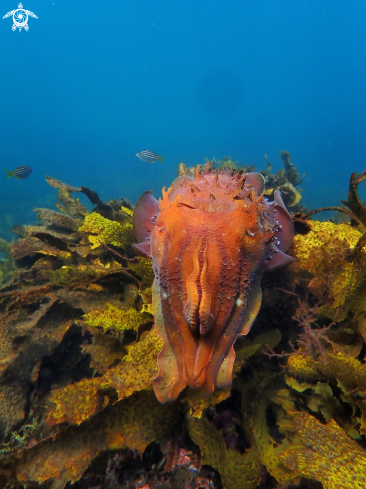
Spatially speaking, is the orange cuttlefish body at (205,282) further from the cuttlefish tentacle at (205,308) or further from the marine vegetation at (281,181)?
the marine vegetation at (281,181)

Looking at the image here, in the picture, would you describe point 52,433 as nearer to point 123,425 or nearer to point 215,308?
point 123,425

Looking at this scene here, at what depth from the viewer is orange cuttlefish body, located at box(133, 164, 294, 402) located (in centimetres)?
148

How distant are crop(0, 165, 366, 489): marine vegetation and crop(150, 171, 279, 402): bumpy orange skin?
0.41ft

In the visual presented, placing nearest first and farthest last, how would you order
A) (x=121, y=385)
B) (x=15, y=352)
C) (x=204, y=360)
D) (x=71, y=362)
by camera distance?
(x=204, y=360)
(x=121, y=385)
(x=15, y=352)
(x=71, y=362)

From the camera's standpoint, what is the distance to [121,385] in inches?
79.1

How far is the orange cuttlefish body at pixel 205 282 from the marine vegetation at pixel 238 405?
0.12m

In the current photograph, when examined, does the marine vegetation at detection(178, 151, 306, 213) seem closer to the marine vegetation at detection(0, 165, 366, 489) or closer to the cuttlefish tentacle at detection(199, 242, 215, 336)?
the marine vegetation at detection(0, 165, 366, 489)

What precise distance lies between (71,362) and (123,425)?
137 centimetres

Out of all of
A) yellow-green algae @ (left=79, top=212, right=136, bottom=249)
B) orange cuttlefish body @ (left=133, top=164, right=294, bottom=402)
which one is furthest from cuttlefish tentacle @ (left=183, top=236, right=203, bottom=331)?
yellow-green algae @ (left=79, top=212, right=136, bottom=249)

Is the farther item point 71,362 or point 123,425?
point 71,362

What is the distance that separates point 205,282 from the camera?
1.47m

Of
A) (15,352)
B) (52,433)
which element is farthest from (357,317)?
(15,352)

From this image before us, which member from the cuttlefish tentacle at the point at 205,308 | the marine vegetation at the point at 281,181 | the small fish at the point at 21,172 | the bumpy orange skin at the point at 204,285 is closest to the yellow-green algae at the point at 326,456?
the bumpy orange skin at the point at 204,285

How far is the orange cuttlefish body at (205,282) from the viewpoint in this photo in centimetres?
148
